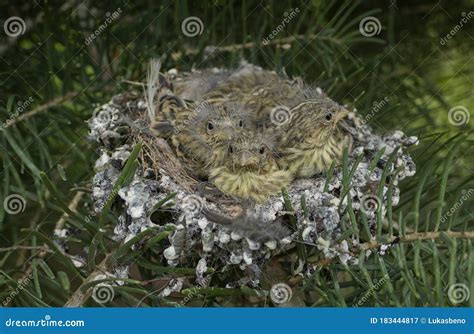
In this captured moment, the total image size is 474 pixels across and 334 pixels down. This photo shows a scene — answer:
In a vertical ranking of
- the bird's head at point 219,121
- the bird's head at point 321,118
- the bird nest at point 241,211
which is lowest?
the bird nest at point 241,211

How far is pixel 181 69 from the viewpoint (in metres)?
2.88

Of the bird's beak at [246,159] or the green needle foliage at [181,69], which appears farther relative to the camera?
the bird's beak at [246,159]

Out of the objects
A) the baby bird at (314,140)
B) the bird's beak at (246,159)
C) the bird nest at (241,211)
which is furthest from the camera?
the baby bird at (314,140)

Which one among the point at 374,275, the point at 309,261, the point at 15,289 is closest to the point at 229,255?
the point at 309,261

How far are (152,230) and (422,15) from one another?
63.2 inches

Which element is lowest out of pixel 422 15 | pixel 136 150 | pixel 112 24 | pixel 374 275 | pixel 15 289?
pixel 15 289

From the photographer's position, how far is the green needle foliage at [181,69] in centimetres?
221

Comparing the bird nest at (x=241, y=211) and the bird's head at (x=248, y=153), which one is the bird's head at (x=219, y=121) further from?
the bird nest at (x=241, y=211)

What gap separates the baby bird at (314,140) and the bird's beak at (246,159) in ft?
0.58

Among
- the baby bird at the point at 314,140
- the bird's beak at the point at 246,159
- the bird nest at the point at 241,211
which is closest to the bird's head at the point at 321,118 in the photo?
the baby bird at the point at 314,140

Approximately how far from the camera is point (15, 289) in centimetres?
185

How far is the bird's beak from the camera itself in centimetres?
234

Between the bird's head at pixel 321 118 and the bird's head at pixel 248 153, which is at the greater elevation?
the bird's head at pixel 321 118

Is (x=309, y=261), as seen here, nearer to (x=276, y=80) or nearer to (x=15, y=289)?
(x=15, y=289)
